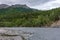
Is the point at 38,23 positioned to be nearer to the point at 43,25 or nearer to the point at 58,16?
the point at 43,25

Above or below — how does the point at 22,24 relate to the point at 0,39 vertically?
below

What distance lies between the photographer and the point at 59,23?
612ft

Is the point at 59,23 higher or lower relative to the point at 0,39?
lower

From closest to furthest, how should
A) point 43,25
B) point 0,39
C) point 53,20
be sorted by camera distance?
point 0,39 < point 43,25 < point 53,20

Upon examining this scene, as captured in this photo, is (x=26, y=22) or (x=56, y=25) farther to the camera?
Answer: (x=26, y=22)

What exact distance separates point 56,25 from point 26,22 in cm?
2654

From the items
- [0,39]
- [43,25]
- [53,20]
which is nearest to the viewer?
[0,39]

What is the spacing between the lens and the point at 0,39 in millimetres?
39094

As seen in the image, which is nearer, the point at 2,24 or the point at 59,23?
the point at 59,23

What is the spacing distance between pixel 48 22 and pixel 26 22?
1833 cm

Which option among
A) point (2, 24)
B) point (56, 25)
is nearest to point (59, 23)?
point (56, 25)

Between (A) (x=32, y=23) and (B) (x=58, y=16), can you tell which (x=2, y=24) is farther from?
(B) (x=58, y=16)

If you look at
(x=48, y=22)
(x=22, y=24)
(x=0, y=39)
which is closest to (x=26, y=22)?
(x=22, y=24)

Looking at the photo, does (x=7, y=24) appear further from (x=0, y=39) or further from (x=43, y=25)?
(x=0, y=39)
